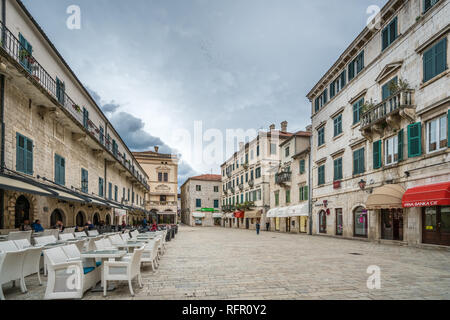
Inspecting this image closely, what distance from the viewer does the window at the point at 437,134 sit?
43.2ft

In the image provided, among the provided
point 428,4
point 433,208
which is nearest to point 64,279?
point 433,208

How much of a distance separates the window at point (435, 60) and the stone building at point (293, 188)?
1421 cm

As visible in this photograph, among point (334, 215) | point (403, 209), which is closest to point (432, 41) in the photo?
point (403, 209)

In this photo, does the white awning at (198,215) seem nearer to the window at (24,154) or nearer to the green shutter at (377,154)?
the green shutter at (377,154)

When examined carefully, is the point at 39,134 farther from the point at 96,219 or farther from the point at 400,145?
the point at 400,145

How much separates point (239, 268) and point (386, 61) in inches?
623

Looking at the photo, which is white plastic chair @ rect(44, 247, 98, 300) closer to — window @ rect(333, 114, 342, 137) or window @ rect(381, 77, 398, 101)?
window @ rect(381, 77, 398, 101)

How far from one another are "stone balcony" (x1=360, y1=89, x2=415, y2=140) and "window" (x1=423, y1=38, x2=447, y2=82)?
3.94ft

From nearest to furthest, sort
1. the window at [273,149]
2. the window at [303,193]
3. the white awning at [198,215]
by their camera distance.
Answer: the window at [303,193]
the window at [273,149]
the white awning at [198,215]

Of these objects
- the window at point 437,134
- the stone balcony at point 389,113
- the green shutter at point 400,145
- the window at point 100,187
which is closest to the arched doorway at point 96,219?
the window at point 100,187

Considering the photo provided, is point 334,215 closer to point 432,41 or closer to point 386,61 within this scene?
point 386,61

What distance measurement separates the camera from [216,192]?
64.8 m

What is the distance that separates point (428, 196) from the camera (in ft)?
42.4

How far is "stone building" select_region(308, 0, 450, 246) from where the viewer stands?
13.5 meters
